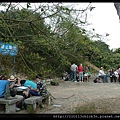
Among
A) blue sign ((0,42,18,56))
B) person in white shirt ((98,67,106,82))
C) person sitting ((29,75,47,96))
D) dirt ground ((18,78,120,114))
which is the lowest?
dirt ground ((18,78,120,114))

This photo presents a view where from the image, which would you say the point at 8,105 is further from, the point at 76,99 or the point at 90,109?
the point at 76,99

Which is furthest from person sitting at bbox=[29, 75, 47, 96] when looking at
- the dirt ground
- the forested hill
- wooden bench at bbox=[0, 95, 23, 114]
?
the forested hill

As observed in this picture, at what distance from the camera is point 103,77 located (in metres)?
18.2

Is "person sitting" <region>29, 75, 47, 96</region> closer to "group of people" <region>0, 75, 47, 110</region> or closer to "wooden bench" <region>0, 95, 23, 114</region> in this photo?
"group of people" <region>0, 75, 47, 110</region>

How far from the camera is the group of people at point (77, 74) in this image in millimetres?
17473

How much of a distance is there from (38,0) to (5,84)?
508 cm

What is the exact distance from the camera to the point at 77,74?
18.2 meters

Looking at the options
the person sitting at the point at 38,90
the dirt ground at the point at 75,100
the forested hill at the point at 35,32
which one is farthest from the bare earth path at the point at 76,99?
the forested hill at the point at 35,32

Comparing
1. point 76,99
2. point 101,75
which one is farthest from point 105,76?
point 76,99

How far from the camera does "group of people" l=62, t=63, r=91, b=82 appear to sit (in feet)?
57.3

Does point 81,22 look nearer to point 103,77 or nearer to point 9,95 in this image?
point 9,95

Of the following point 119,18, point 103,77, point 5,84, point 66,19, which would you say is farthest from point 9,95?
point 103,77

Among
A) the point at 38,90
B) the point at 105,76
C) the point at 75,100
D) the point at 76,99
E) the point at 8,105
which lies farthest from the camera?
the point at 105,76

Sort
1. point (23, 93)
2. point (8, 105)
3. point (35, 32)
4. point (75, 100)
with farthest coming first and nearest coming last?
1. point (75, 100)
2. point (23, 93)
3. point (8, 105)
4. point (35, 32)
